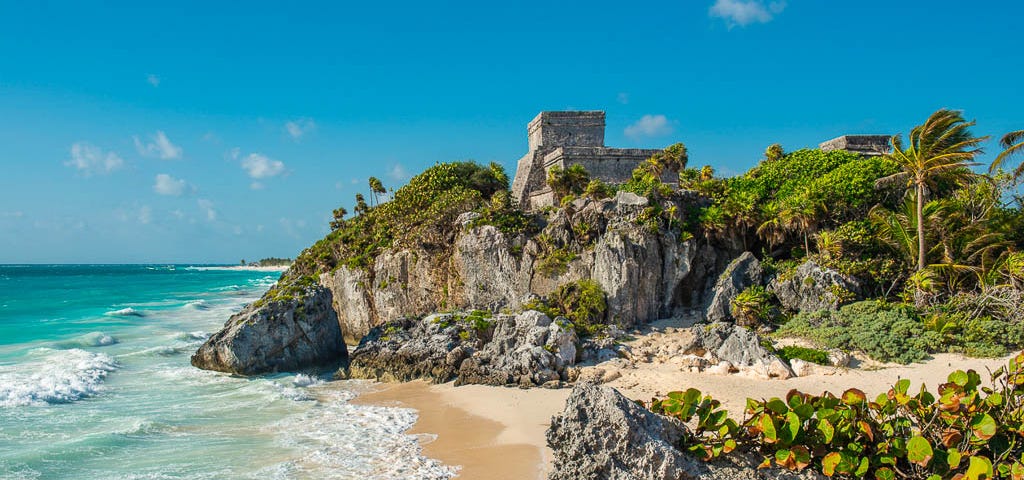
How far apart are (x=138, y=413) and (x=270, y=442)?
14.9 ft

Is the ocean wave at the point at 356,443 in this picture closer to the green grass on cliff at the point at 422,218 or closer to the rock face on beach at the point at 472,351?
the rock face on beach at the point at 472,351

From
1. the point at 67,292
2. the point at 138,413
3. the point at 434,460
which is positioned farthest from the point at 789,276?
the point at 67,292

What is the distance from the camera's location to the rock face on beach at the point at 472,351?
1464 centimetres

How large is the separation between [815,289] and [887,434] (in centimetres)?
1162

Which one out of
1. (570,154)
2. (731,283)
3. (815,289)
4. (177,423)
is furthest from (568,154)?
(177,423)

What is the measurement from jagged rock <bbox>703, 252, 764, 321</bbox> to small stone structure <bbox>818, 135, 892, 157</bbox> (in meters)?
8.11

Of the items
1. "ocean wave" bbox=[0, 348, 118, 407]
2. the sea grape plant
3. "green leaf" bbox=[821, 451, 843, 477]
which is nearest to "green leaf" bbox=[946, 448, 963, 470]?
the sea grape plant

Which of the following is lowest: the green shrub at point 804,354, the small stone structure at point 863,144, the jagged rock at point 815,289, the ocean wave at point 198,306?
the ocean wave at point 198,306

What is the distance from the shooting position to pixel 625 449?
7.36 meters

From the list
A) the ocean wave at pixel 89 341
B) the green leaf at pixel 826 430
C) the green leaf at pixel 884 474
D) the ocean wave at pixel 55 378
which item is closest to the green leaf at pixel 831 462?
the green leaf at pixel 826 430

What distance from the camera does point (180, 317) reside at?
33.1 metres

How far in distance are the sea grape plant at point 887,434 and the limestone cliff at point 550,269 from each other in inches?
452

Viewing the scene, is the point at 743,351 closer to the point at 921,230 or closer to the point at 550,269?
the point at 921,230

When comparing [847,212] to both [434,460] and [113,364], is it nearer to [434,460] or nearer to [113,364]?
[434,460]
